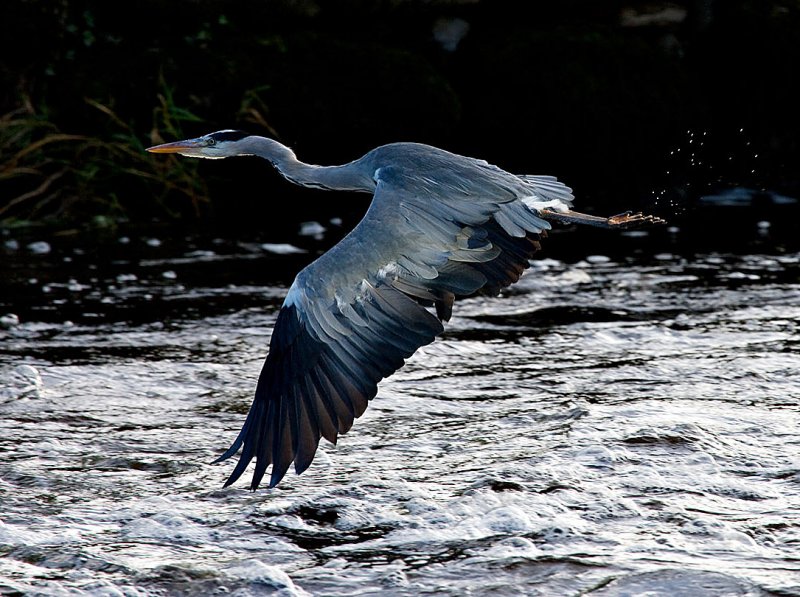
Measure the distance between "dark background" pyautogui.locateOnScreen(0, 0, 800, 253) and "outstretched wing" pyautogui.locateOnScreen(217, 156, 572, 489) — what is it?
410 cm

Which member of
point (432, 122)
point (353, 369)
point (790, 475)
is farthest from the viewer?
point (432, 122)

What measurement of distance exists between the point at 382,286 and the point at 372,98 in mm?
5991

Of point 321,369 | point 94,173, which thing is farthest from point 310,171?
point 94,173

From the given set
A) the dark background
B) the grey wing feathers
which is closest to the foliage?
the dark background

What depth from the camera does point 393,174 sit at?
4.83m

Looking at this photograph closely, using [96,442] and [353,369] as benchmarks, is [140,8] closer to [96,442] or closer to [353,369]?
[96,442]

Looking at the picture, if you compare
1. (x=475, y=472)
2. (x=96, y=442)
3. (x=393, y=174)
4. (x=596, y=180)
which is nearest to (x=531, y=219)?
(x=393, y=174)

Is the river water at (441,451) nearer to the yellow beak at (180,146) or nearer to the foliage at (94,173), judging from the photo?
the yellow beak at (180,146)

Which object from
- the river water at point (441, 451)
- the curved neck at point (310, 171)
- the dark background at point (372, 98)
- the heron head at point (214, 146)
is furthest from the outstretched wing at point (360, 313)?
the dark background at point (372, 98)

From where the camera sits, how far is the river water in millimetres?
3746

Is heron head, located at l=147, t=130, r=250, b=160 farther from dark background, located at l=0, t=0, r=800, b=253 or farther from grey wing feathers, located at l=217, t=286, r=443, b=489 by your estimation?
dark background, located at l=0, t=0, r=800, b=253

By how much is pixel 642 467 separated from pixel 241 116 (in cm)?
571

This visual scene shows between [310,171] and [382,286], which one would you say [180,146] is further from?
[382,286]

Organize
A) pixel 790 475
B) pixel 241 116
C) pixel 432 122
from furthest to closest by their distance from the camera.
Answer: pixel 432 122 → pixel 241 116 → pixel 790 475
